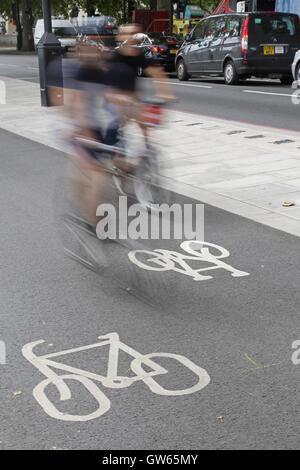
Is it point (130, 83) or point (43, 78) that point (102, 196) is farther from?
point (43, 78)

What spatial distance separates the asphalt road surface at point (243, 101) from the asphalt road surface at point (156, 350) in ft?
23.1

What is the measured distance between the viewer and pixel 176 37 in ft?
88.0

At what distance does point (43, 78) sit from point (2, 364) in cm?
1301

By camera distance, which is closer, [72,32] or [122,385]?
[122,385]

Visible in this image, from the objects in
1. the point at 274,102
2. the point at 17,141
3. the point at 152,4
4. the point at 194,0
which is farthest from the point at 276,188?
the point at 194,0

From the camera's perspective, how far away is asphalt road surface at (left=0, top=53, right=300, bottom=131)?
44.7 feet

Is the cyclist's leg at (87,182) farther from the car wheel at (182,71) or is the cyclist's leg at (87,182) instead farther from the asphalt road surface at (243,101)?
the car wheel at (182,71)

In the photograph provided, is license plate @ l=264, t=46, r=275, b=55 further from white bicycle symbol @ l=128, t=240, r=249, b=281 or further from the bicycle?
white bicycle symbol @ l=128, t=240, r=249, b=281

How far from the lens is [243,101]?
53.5ft

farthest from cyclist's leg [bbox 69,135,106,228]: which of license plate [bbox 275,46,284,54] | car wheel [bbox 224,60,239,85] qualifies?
license plate [bbox 275,46,284,54]

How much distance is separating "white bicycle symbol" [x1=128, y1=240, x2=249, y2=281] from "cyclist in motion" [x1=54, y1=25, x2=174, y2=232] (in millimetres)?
509

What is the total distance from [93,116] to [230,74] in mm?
16012

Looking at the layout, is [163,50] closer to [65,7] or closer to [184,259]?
[184,259]

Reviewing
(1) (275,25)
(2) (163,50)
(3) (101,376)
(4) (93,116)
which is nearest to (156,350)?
(3) (101,376)
